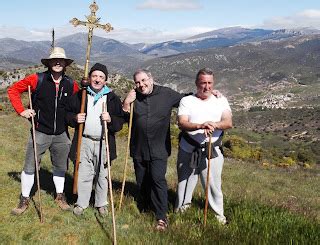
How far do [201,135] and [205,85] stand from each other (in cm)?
98

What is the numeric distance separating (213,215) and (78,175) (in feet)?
8.82

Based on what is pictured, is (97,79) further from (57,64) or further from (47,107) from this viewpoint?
(47,107)

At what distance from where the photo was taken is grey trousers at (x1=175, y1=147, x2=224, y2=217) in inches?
291

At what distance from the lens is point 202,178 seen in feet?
24.6

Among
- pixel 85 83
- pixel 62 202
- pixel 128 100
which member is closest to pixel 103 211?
pixel 62 202

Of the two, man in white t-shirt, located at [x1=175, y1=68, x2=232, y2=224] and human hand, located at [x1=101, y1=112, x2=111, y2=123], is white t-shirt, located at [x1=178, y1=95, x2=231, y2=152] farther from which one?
human hand, located at [x1=101, y1=112, x2=111, y2=123]

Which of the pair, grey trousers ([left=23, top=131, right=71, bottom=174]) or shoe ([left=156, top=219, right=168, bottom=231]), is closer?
shoe ([left=156, top=219, right=168, bottom=231])

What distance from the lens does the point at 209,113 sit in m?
7.05

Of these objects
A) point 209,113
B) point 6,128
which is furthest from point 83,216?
point 6,128

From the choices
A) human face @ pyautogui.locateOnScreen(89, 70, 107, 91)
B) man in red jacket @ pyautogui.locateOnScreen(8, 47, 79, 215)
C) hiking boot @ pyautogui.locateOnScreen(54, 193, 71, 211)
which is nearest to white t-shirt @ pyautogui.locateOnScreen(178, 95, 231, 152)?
human face @ pyautogui.locateOnScreen(89, 70, 107, 91)

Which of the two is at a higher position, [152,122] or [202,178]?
[152,122]

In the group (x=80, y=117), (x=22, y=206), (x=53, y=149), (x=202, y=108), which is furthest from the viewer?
(x=53, y=149)

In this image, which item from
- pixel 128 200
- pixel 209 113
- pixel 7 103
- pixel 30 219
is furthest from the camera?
pixel 7 103

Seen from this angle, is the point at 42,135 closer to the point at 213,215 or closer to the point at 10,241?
the point at 10,241
